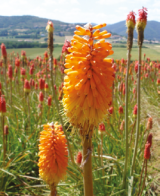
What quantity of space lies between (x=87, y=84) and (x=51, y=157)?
0.95 m

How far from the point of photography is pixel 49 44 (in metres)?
2.37

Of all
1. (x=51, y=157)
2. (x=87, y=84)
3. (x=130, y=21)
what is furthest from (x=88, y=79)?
(x=130, y=21)

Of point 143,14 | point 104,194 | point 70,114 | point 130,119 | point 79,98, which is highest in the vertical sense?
point 143,14

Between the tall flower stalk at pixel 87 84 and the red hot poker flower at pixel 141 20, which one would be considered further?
the red hot poker flower at pixel 141 20

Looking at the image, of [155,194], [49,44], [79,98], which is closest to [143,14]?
[49,44]

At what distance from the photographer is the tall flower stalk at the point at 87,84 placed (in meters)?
1.34

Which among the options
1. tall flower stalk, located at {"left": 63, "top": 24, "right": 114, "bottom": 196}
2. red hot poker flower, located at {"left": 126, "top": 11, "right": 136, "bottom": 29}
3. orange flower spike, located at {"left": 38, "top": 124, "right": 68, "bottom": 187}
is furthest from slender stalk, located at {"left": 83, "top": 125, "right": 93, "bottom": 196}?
red hot poker flower, located at {"left": 126, "top": 11, "right": 136, "bottom": 29}

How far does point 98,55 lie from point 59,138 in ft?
3.34

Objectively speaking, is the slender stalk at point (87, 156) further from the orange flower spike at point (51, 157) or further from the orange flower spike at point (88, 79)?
the orange flower spike at point (51, 157)

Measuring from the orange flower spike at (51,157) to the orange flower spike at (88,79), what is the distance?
1.97 feet

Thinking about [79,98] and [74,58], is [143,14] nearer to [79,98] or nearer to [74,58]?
[74,58]

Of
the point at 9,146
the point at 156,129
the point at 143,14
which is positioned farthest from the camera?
A: the point at 156,129

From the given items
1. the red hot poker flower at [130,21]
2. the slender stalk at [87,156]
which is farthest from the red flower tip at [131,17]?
the slender stalk at [87,156]

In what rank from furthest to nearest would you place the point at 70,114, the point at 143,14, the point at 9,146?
1. the point at 9,146
2. the point at 143,14
3. the point at 70,114
